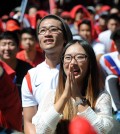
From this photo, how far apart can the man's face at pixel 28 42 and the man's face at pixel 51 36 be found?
3407 mm

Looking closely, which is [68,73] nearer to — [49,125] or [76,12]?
[49,125]

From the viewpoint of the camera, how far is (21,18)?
1070cm

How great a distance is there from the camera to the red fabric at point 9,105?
11.8 feet

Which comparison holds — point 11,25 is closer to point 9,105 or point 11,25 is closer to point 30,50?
point 30,50

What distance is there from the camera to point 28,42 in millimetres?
7820

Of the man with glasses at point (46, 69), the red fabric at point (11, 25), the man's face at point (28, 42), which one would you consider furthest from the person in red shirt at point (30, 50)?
the man with glasses at point (46, 69)

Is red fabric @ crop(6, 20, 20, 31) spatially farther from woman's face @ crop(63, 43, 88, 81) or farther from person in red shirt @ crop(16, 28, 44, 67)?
woman's face @ crop(63, 43, 88, 81)

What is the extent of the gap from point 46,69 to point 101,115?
92 centimetres

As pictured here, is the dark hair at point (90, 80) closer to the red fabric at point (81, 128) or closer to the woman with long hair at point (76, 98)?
the woman with long hair at point (76, 98)

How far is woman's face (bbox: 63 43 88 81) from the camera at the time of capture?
3.66 meters

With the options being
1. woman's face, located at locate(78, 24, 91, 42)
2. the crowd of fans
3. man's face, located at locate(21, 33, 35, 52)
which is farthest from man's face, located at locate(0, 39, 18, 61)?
woman's face, located at locate(78, 24, 91, 42)

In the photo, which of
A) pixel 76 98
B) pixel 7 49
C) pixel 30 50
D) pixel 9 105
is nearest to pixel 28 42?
pixel 30 50

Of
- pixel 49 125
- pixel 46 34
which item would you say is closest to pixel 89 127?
pixel 49 125

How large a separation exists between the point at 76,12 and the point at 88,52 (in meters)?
8.59
